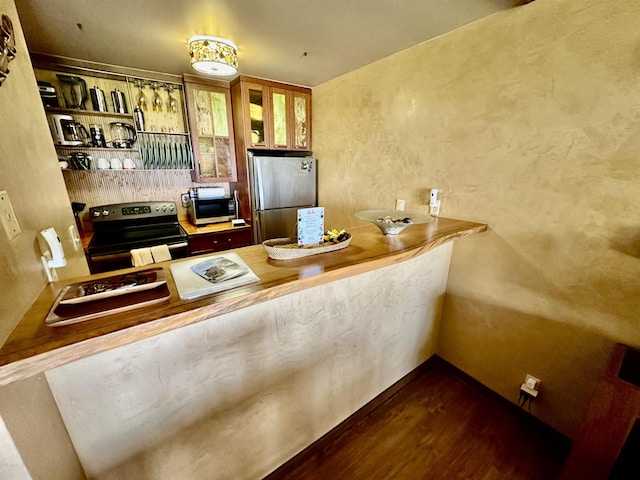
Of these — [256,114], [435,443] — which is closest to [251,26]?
[256,114]

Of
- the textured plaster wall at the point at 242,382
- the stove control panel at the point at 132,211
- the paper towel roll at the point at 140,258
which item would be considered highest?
the stove control panel at the point at 132,211

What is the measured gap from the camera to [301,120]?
2.92m

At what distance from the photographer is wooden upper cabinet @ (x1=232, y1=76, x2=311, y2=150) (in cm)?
259

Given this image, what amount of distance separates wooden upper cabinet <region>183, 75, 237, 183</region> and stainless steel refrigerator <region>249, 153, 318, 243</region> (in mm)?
381

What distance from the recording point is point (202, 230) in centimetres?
270

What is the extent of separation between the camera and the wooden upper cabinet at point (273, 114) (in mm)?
2594

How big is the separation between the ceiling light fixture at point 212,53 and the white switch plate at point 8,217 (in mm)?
1485

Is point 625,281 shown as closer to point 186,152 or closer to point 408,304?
point 408,304

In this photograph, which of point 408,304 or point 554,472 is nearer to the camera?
point 554,472

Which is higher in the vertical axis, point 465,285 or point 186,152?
point 186,152

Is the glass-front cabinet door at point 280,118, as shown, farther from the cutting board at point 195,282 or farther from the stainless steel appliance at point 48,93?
the cutting board at point 195,282

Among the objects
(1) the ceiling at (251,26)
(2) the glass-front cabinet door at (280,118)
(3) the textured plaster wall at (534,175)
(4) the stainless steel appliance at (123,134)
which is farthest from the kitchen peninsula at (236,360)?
(4) the stainless steel appliance at (123,134)

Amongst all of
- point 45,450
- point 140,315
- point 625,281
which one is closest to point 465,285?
point 625,281

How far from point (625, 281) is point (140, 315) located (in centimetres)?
195
